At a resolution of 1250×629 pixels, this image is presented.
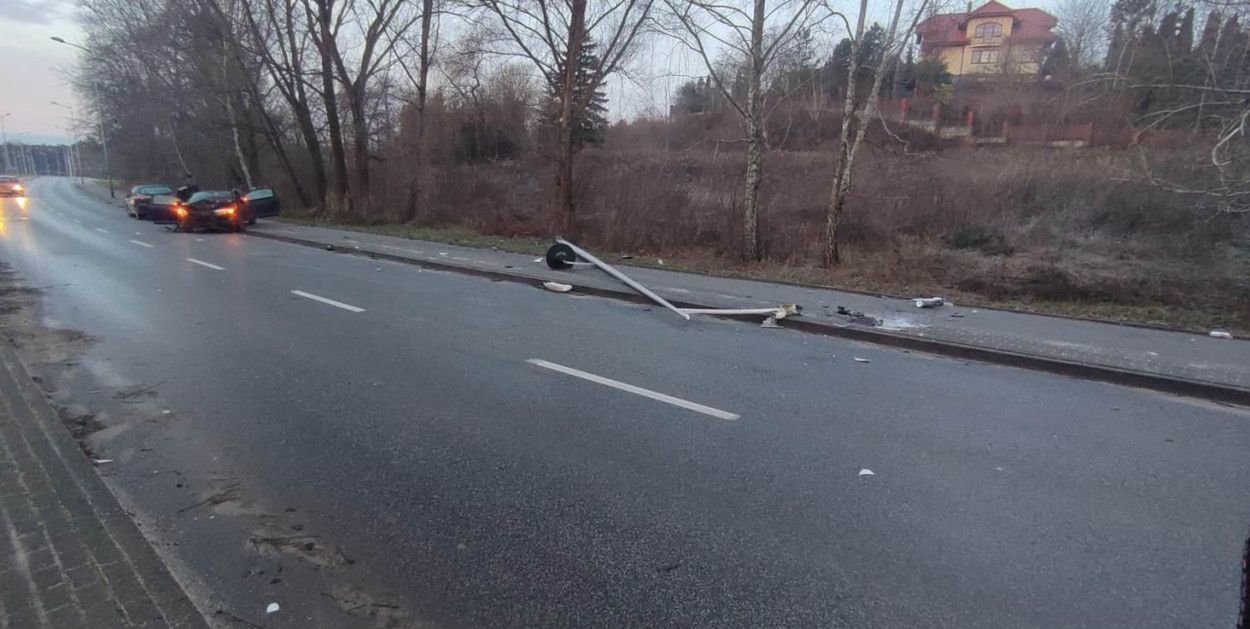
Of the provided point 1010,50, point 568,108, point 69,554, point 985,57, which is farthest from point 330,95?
point 985,57

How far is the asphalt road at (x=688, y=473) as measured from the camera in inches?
128

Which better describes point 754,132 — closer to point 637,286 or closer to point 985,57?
point 637,286

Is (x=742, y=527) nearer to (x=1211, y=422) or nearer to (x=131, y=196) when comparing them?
(x=1211, y=422)

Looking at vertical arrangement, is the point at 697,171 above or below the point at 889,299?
above

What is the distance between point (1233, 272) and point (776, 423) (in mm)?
12696

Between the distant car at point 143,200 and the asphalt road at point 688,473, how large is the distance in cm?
2647

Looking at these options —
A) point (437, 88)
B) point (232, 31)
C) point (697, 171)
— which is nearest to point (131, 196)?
point (232, 31)

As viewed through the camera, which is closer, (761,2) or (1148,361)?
(1148,361)

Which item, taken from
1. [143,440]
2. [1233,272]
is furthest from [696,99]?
[143,440]

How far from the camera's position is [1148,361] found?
25.0 ft

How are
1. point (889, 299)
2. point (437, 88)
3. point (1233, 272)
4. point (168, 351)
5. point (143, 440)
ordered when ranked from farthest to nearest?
point (437, 88)
point (1233, 272)
point (889, 299)
point (168, 351)
point (143, 440)

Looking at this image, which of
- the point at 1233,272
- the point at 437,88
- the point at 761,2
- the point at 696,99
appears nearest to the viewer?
the point at 1233,272

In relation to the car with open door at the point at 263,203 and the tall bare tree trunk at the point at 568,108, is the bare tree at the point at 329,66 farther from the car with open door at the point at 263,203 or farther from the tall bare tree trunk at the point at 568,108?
the tall bare tree trunk at the point at 568,108

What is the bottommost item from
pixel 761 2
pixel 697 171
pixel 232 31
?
pixel 697 171
